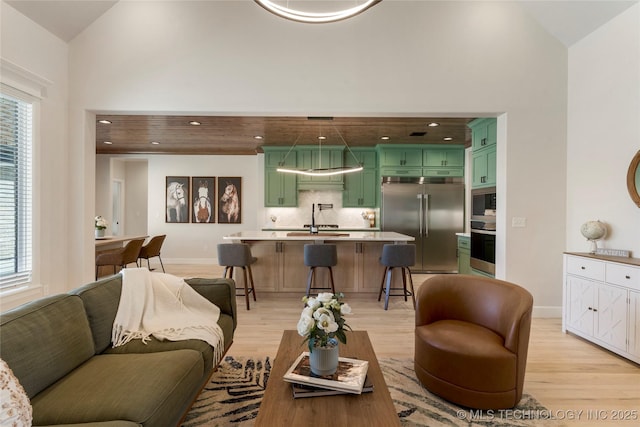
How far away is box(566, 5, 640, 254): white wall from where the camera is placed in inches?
120

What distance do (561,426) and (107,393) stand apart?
2473mm

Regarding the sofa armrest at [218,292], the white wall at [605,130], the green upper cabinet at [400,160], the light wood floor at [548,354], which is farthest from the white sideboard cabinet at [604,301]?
the green upper cabinet at [400,160]

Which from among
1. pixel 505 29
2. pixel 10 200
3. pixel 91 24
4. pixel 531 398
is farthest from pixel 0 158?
pixel 505 29

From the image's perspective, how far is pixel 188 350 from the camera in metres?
1.87

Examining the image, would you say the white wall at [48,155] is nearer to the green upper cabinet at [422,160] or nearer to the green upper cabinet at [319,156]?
the green upper cabinet at [319,156]

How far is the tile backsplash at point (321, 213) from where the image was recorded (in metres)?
7.20

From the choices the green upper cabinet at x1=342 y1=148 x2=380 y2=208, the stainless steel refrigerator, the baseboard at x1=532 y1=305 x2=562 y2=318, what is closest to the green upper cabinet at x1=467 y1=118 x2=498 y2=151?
the stainless steel refrigerator

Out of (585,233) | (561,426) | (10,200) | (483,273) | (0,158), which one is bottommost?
(561,426)

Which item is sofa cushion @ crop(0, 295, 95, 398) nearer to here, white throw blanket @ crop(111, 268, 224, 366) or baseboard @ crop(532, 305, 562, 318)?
white throw blanket @ crop(111, 268, 224, 366)

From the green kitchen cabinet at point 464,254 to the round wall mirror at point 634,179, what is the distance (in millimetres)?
2374

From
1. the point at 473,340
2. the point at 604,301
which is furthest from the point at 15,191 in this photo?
the point at 604,301

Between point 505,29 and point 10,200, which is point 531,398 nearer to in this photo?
point 505,29

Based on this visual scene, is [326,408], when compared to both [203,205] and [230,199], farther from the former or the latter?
[203,205]

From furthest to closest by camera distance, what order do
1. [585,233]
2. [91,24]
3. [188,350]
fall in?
[91,24]
[585,233]
[188,350]
